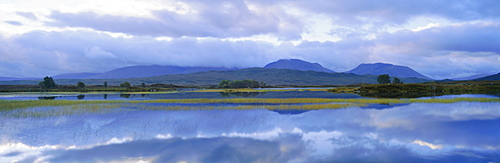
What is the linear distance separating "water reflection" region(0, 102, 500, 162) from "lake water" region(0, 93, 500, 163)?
53 millimetres

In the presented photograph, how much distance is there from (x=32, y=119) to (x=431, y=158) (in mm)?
33793

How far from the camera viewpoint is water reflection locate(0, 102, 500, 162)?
17.2 metres

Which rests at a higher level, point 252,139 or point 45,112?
point 45,112

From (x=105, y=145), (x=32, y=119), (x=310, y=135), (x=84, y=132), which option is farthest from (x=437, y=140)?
(x=32, y=119)

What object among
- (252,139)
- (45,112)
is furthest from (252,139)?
(45,112)

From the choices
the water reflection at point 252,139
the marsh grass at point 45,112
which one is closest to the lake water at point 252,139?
the water reflection at point 252,139

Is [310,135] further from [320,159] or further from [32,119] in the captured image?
[32,119]

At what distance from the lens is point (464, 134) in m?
23.7

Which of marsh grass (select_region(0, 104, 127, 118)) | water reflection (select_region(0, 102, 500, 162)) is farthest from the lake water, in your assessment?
marsh grass (select_region(0, 104, 127, 118))

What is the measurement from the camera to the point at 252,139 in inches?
858

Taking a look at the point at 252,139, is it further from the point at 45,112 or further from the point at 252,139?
the point at 45,112

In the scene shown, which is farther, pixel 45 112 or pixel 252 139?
pixel 45 112

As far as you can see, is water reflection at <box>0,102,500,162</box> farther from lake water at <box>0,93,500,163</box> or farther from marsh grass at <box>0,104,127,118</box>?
marsh grass at <box>0,104,127,118</box>

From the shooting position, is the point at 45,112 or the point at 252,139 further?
the point at 45,112
